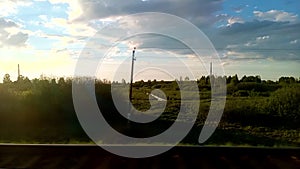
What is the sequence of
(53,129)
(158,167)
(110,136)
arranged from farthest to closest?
(53,129)
(110,136)
(158,167)

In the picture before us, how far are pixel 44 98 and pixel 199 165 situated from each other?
1673cm

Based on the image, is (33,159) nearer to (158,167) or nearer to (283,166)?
(158,167)

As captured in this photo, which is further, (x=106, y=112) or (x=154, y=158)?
(x=106, y=112)

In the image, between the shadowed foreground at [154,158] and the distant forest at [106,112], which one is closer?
the shadowed foreground at [154,158]

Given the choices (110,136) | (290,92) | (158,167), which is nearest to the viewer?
(158,167)

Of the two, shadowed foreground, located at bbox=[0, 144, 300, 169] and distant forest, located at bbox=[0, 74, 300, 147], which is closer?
shadowed foreground, located at bbox=[0, 144, 300, 169]

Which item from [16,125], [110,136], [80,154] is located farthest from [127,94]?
[80,154]

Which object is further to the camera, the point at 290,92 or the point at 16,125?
the point at 290,92

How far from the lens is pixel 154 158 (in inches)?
160

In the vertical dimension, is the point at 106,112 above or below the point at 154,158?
below

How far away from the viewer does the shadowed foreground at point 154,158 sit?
3.95 metres

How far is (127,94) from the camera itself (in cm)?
1955

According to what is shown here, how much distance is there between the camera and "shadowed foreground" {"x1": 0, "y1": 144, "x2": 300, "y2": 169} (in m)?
3.95

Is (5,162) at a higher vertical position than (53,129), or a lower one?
higher
